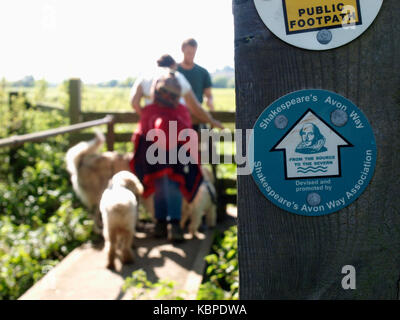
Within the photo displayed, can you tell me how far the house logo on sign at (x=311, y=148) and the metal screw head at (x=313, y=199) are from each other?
0.05 meters

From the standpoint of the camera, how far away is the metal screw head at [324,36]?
1.27 metres

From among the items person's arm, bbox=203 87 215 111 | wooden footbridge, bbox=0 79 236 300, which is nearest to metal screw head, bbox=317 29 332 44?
wooden footbridge, bbox=0 79 236 300

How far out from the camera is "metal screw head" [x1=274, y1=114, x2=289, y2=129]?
1.29 metres

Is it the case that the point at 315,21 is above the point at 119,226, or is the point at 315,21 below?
above

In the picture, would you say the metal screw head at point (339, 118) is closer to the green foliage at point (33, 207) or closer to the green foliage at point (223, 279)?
the green foliage at point (223, 279)

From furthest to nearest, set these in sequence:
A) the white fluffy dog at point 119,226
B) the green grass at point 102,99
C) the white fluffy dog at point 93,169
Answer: the green grass at point 102,99
the white fluffy dog at point 93,169
the white fluffy dog at point 119,226

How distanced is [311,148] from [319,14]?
37 cm

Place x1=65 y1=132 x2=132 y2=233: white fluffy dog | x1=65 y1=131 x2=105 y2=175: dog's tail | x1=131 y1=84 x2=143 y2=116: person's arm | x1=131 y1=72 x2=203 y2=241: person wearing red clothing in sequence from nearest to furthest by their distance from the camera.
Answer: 1. x1=131 y1=72 x2=203 y2=241: person wearing red clothing
2. x1=131 y1=84 x2=143 y2=116: person's arm
3. x1=65 y1=131 x2=105 y2=175: dog's tail
4. x1=65 y1=132 x2=132 y2=233: white fluffy dog

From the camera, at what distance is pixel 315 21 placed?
127 cm

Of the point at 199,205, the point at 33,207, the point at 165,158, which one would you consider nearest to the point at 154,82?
the point at 165,158

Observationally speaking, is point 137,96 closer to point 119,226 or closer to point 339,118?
point 119,226

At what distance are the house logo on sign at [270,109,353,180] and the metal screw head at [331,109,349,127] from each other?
0.02 meters

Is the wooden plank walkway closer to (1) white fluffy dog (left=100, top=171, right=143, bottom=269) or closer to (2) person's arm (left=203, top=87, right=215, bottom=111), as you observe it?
(1) white fluffy dog (left=100, top=171, right=143, bottom=269)

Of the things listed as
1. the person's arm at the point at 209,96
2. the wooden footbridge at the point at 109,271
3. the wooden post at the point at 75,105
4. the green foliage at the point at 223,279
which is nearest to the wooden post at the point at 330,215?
the green foliage at the point at 223,279
